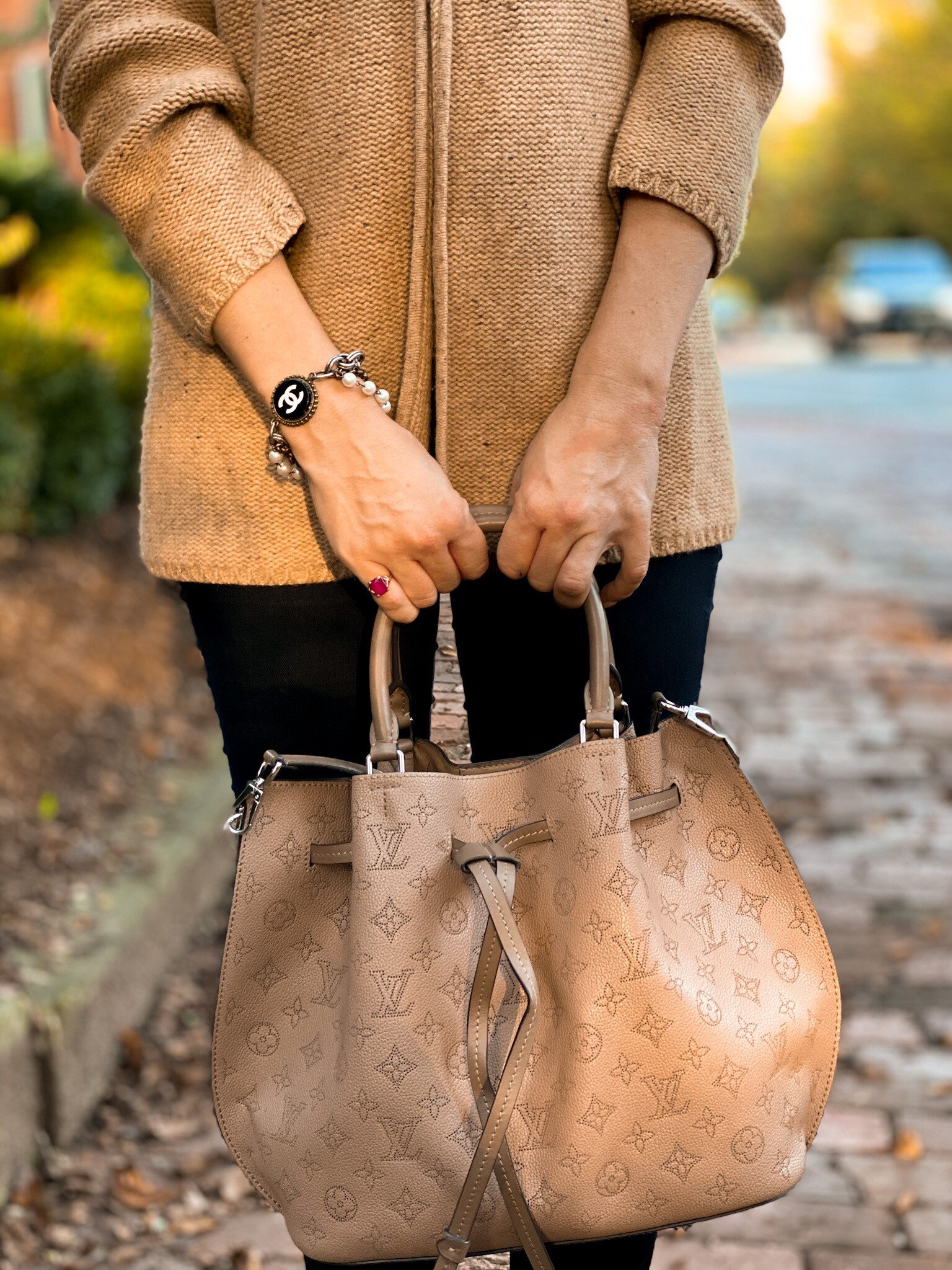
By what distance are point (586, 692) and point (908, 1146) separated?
187 cm

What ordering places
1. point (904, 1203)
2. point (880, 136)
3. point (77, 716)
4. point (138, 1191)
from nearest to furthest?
point (904, 1203), point (138, 1191), point (77, 716), point (880, 136)

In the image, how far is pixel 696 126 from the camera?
138 centimetres

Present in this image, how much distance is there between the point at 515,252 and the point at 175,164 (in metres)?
0.35

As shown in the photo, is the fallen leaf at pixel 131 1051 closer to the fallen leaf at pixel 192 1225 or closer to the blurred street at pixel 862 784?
the fallen leaf at pixel 192 1225

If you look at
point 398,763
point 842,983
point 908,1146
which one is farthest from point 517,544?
point 842,983

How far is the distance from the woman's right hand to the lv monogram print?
0.20 meters

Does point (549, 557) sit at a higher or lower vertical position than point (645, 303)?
lower

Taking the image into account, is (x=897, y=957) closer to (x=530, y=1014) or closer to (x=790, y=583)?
(x=530, y=1014)

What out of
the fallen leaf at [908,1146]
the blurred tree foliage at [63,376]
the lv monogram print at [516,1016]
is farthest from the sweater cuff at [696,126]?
the blurred tree foliage at [63,376]

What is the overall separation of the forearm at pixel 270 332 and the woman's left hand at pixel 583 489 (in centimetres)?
24

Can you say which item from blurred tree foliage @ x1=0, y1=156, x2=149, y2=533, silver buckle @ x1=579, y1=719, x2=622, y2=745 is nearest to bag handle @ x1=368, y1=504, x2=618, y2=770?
silver buckle @ x1=579, y1=719, x2=622, y2=745

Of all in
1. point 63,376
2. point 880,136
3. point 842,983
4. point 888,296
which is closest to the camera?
point 842,983

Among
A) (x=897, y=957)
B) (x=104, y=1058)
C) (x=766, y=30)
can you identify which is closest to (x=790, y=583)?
(x=897, y=957)

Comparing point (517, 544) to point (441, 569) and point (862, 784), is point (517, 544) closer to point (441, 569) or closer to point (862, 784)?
point (441, 569)
